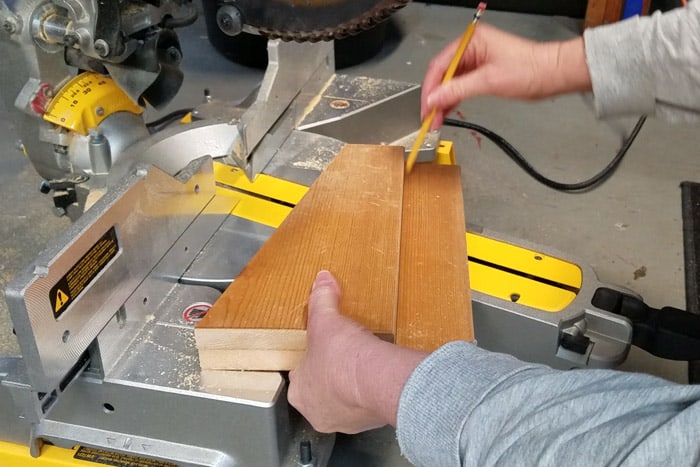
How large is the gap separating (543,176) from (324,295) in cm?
124

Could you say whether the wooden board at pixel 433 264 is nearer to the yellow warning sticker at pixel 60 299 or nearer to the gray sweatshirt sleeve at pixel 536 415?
the gray sweatshirt sleeve at pixel 536 415

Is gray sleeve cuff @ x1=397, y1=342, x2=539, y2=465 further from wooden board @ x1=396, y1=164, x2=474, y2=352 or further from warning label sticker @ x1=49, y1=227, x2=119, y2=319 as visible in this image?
warning label sticker @ x1=49, y1=227, x2=119, y2=319

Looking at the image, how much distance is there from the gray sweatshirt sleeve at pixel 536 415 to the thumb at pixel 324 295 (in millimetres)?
208

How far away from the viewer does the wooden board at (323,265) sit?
2.79 feet

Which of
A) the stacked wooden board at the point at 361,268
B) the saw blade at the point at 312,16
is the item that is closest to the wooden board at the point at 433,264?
the stacked wooden board at the point at 361,268

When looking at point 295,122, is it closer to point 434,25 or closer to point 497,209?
point 497,209

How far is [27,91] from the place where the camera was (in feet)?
3.81

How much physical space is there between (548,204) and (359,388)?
1257mm

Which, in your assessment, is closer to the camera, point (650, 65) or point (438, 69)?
point (650, 65)

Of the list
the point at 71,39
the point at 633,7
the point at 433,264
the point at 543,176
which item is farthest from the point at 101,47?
the point at 633,7

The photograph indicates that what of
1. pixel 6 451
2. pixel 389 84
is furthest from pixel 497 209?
pixel 6 451

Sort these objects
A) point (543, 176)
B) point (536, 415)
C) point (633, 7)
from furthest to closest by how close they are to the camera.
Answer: point (633, 7), point (543, 176), point (536, 415)

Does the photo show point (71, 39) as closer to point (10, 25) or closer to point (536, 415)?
point (10, 25)

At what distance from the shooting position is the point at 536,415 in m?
0.57
